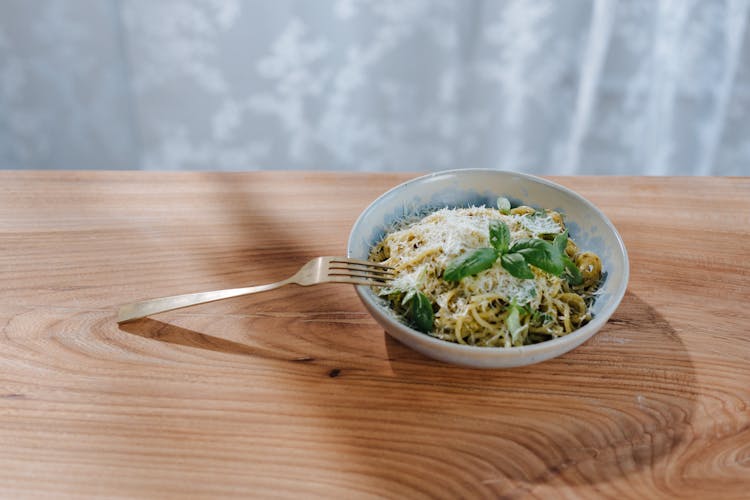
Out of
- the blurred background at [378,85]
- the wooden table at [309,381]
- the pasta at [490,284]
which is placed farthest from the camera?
the blurred background at [378,85]

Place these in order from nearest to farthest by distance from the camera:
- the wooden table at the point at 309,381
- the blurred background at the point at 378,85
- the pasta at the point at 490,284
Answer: the wooden table at the point at 309,381, the pasta at the point at 490,284, the blurred background at the point at 378,85

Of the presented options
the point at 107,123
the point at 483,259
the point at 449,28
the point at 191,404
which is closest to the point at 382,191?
the point at 483,259

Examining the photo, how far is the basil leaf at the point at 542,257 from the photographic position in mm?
972

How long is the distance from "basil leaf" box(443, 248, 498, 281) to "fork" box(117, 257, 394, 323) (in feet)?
0.32

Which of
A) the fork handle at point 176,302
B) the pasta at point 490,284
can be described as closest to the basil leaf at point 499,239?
the pasta at point 490,284

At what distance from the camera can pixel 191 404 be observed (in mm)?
927

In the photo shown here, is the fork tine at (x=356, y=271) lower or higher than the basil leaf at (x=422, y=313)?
higher

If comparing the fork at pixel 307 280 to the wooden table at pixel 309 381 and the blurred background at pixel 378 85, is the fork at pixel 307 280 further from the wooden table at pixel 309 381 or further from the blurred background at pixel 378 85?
the blurred background at pixel 378 85

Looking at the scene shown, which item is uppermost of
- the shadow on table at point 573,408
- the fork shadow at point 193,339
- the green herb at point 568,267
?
the green herb at point 568,267

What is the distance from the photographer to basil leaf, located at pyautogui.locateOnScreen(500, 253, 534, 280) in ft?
3.14

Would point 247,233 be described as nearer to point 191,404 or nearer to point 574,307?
point 191,404

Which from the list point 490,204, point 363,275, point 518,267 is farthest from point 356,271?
point 490,204

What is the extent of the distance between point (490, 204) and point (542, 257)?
0.90ft

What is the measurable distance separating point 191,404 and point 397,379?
0.92 feet
